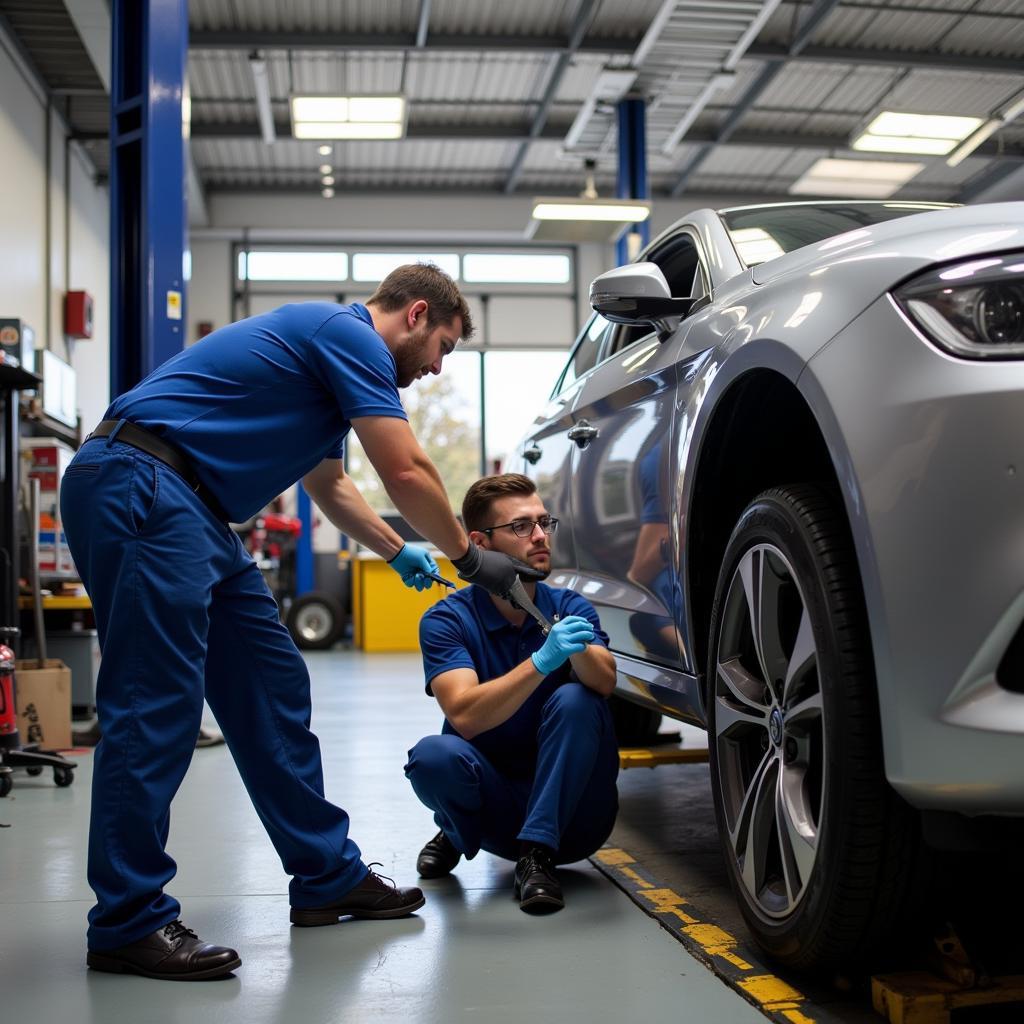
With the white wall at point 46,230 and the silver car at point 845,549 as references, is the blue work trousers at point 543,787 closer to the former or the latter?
the silver car at point 845,549

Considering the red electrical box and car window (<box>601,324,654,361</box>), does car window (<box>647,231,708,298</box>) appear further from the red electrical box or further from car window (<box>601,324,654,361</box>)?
the red electrical box

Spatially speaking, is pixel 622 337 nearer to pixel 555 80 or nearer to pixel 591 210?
pixel 591 210

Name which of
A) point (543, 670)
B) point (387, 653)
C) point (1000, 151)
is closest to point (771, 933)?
point (543, 670)

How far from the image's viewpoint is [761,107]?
510 inches

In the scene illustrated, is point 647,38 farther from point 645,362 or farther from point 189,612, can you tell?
point 189,612

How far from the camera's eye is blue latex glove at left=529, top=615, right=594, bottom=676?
2.43 m

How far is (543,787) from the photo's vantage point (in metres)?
2.57

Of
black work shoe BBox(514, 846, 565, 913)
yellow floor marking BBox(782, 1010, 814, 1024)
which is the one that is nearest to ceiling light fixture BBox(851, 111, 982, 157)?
black work shoe BBox(514, 846, 565, 913)

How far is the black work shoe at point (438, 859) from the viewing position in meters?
2.80

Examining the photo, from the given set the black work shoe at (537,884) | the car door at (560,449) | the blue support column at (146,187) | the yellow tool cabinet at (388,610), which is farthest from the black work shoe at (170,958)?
the yellow tool cabinet at (388,610)

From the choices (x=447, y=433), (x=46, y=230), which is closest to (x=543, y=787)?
(x=46, y=230)

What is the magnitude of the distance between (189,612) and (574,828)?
3.53 feet

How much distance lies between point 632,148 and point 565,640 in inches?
374

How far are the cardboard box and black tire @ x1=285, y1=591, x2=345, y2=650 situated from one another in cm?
671
